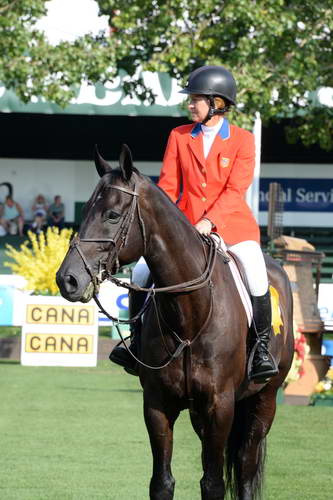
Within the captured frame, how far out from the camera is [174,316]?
5.76 meters

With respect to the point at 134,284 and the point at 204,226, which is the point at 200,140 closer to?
the point at 204,226

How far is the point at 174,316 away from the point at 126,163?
0.95m

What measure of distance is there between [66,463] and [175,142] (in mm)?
3577

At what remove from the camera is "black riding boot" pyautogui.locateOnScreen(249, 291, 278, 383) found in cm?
629

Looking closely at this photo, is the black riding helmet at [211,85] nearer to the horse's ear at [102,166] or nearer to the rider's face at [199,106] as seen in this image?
the rider's face at [199,106]

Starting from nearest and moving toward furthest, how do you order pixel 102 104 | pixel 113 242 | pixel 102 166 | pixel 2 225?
pixel 113 242
pixel 102 166
pixel 102 104
pixel 2 225

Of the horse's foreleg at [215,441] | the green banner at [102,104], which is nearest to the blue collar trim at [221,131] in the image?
the horse's foreleg at [215,441]

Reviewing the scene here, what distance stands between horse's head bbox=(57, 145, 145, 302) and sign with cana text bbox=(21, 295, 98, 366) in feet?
34.3

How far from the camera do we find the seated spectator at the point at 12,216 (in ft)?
83.6

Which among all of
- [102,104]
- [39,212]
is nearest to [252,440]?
[102,104]

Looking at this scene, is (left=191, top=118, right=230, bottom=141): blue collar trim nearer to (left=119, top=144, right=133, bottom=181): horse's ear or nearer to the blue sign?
(left=119, top=144, right=133, bottom=181): horse's ear

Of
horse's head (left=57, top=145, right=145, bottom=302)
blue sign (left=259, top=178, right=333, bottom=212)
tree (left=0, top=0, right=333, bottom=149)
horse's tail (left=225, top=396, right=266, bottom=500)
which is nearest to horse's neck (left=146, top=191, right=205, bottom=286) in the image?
horse's head (left=57, top=145, right=145, bottom=302)

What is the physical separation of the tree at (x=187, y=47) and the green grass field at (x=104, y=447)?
657 centimetres

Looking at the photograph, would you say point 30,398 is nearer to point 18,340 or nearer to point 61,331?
point 61,331
